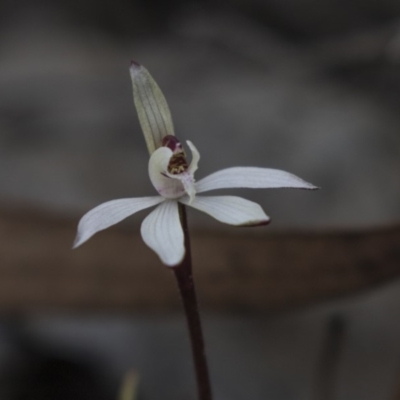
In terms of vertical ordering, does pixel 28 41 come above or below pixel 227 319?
above

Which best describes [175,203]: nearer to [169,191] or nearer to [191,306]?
[169,191]

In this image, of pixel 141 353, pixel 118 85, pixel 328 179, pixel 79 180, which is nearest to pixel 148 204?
pixel 141 353

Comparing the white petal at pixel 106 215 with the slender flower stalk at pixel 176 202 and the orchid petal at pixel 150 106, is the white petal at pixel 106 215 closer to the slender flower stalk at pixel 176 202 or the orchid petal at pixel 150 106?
the slender flower stalk at pixel 176 202

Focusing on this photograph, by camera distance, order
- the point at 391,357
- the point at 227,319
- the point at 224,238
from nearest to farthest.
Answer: the point at 224,238 < the point at 391,357 < the point at 227,319

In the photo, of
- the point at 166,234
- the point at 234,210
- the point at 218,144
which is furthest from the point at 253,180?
the point at 218,144

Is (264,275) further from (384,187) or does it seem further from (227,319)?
(384,187)

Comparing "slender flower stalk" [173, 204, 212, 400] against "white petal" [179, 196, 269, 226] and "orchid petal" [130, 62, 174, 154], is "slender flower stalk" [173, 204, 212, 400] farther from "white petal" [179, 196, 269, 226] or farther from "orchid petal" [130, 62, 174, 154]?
"orchid petal" [130, 62, 174, 154]
